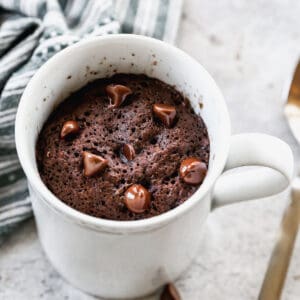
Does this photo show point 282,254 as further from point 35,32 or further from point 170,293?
point 35,32

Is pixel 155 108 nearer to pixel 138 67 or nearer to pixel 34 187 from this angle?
pixel 138 67

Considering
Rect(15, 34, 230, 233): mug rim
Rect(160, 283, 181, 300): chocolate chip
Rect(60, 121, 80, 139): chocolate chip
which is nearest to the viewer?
Rect(15, 34, 230, 233): mug rim

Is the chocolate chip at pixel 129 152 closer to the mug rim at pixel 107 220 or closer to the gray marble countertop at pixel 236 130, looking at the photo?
the mug rim at pixel 107 220

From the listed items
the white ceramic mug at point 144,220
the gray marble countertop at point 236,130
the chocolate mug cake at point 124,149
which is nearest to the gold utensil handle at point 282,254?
the gray marble countertop at point 236,130

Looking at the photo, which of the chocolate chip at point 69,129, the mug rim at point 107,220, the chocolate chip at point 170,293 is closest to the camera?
the mug rim at point 107,220

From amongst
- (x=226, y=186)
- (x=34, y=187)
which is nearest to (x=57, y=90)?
(x=34, y=187)

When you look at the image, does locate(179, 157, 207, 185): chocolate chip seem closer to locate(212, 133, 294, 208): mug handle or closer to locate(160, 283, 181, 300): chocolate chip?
locate(212, 133, 294, 208): mug handle

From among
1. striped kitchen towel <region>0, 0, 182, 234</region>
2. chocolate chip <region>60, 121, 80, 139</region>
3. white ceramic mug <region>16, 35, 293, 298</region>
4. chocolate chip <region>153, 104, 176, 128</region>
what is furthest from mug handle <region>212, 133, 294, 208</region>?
striped kitchen towel <region>0, 0, 182, 234</region>
